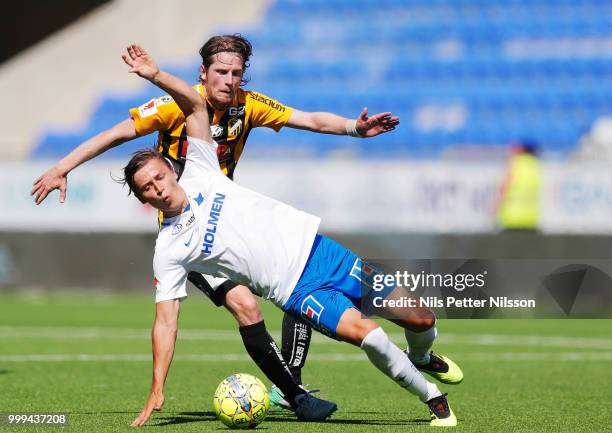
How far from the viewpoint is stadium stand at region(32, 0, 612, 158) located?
21.4m

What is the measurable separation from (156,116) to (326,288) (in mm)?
1437

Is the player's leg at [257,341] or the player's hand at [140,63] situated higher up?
the player's hand at [140,63]

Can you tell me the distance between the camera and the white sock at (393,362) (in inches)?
244

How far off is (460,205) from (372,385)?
8547mm

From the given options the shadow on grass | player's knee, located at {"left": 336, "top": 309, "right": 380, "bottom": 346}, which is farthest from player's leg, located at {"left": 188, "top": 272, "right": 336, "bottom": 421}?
player's knee, located at {"left": 336, "top": 309, "right": 380, "bottom": 346}

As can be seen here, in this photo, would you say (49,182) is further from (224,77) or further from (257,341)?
(257,341)

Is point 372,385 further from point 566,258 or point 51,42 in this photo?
point 51,42

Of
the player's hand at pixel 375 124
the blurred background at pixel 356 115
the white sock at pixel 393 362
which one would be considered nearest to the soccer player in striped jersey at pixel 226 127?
the player's hand at pixel 375 124

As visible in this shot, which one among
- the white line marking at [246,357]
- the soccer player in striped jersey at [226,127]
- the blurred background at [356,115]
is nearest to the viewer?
the soccer player in striped jersey at [226,127]

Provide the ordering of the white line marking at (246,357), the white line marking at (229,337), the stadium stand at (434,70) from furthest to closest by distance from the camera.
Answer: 1. the stadium stand at (434,70)
2. the white line marking at (229,337)
3. the white line marking at (246,357)

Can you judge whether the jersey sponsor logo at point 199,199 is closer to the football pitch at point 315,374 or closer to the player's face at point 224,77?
the player's face at point 224,77

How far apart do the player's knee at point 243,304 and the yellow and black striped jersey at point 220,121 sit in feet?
2.58

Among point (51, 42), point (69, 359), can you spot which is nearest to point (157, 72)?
point (69, 359)

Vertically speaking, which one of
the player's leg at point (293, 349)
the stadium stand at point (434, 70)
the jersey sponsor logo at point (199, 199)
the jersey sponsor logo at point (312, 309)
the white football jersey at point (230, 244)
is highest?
the stadium stand at point (434, 70)
